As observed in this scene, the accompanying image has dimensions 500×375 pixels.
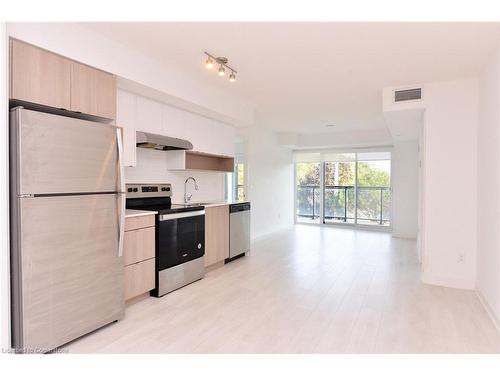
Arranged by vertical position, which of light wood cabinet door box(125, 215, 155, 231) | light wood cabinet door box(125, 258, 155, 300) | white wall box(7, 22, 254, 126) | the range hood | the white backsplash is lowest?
light wood cabinet door box(125, 258, 155, 300)

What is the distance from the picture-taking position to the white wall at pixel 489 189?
289cm

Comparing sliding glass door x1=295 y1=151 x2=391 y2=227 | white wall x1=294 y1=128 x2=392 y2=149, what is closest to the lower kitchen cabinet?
white wall x1=294 y1=128 x2=392 y2=149

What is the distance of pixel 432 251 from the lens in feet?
12.8

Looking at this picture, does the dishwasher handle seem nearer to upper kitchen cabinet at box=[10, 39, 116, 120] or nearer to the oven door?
the oven door

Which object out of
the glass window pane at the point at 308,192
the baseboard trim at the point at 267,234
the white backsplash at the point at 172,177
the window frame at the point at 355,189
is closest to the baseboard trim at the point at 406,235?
the window frame at the point at 355,189

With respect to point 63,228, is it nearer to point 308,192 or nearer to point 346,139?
point 346,139

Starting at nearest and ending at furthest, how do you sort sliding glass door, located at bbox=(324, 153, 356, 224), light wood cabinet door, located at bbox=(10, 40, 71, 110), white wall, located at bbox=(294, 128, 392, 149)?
light wood cabinet door, located at bbox=(10, 40, 71, 110) < white wall, located at bbox=(294, 128, 392, 149) < sliding glass door, located at bbox=(324, 153, 356, 224)

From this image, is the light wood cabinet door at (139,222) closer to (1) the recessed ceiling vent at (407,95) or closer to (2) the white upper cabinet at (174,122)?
(2) the white upper cabinet at (174,122)

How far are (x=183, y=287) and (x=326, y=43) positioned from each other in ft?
10.2

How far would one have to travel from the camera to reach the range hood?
3.48 meters

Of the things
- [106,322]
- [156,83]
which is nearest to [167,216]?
[106,322]

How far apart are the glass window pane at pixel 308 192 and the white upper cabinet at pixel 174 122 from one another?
571 cm

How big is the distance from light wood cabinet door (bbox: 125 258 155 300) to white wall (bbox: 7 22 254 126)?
192cm
